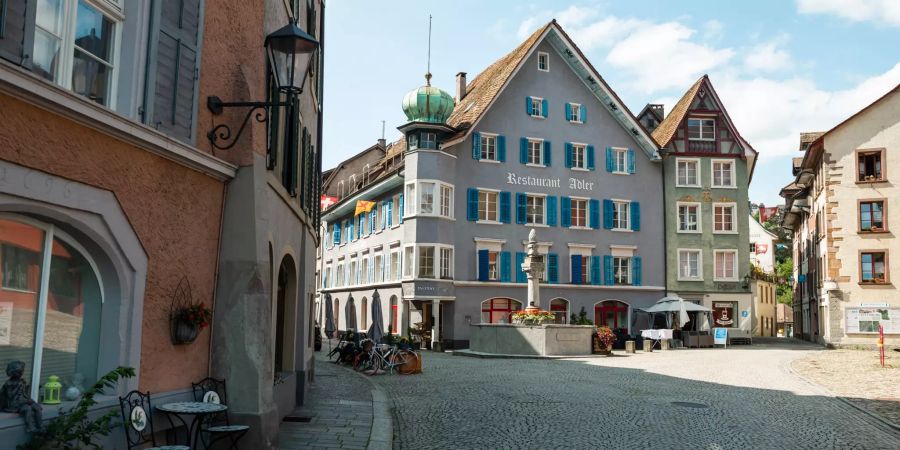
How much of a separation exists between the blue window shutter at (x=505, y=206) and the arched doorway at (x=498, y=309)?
3835mm

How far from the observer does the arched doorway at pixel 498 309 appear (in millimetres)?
38250

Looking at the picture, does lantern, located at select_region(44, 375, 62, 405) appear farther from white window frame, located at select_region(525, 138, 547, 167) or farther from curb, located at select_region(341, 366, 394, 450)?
white window frame, located at select_region(525, 138, 547, 167)

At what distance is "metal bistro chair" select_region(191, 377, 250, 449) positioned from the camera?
7.85 metres

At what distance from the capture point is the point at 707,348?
38.3 meters

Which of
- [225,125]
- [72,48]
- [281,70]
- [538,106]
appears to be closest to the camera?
[72,48]

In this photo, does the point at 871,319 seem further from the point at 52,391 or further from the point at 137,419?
the point at 52,391

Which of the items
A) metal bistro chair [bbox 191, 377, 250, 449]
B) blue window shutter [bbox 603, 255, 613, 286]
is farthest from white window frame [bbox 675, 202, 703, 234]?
metal bistro chair [bbox 191, 377, 250, 449]

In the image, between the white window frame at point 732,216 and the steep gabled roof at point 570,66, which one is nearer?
the steep gabled roof at point 570,66

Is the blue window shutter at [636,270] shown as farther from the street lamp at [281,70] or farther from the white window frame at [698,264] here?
the street lamp at [281,70]

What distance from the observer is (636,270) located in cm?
4181

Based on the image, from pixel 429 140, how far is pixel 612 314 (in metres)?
13.1

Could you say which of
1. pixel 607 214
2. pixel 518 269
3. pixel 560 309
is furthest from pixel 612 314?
pixel 518 269

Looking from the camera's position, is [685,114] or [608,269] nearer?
[608,269]

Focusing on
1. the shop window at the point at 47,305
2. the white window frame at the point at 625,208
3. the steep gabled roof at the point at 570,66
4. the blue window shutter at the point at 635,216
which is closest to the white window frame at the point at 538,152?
the steep gabled roof at the point at 570,66
